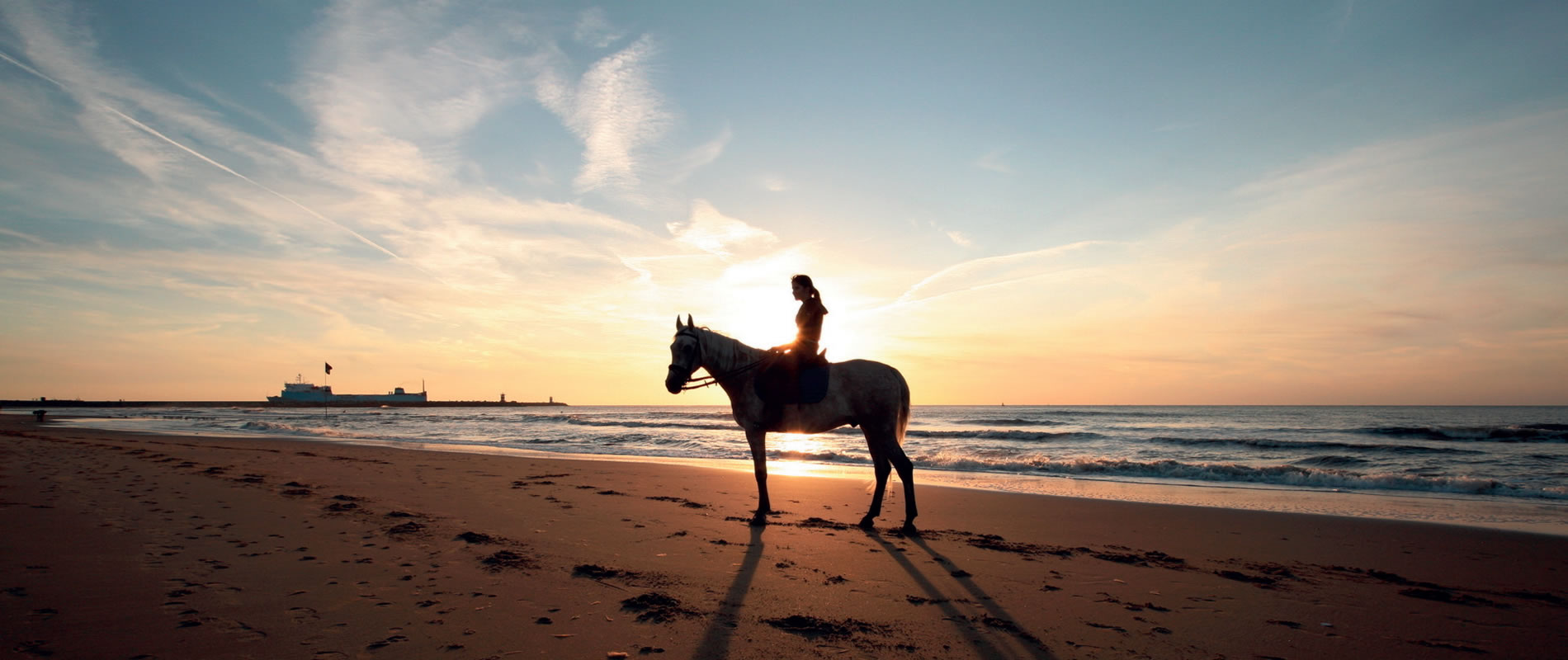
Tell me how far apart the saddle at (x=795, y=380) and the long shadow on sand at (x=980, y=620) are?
219cm

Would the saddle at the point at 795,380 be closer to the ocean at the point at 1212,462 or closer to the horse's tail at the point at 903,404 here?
the horse's tail at the point at 903,404

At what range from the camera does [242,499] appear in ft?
25.7

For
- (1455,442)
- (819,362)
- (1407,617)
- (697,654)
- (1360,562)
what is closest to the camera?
(697,654)

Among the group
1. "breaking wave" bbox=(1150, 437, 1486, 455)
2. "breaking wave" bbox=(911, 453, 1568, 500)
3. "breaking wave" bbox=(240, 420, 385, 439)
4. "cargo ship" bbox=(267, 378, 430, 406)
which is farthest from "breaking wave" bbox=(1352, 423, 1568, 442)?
"cargo ship" bbox=(267, 378, 430, 406)

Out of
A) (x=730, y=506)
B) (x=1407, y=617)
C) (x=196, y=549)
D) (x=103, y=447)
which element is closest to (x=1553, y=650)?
(x=1407, y=617)

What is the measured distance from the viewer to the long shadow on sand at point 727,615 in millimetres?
3350

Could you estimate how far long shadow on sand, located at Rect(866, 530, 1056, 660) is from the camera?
3.48 m

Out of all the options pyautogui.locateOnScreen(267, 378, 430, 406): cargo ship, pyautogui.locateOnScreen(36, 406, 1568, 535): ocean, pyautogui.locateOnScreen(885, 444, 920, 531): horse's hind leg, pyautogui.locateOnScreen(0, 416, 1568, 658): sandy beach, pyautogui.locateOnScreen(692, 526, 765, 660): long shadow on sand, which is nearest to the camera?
pyautogui.locateOnScreen(692, 526, 765, 660): long shadow on sand

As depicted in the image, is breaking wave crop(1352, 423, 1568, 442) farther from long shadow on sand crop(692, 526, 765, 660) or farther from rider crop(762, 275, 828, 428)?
long shadow on sand crop(692, 526, 765, 660)

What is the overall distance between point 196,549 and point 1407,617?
8.55 metres

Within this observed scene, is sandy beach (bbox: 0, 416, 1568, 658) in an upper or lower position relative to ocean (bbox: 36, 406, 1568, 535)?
upper

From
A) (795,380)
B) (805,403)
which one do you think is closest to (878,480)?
(805,403)

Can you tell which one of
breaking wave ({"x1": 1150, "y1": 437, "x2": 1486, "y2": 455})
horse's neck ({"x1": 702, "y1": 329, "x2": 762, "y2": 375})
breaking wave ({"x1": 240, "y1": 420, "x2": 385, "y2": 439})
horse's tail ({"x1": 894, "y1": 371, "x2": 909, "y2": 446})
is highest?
horse's neck ({"x1": 702, "y1": 329, "x2": 762, "y2": 375})

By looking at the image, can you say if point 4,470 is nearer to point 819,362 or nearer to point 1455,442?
point 819,362
